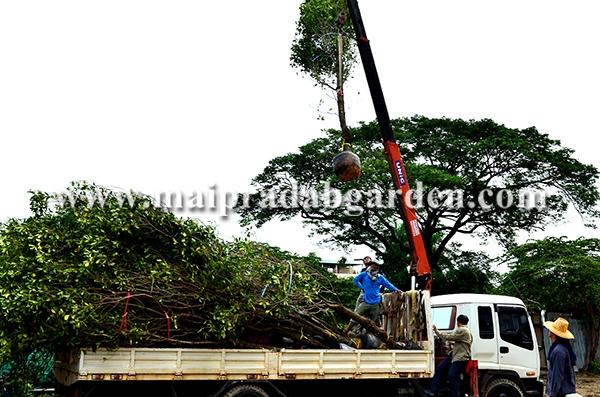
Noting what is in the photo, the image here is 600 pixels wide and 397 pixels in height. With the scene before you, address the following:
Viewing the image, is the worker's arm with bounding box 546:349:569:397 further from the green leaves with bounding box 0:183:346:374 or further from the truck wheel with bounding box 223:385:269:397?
the truck wheel with bounding box 223:385:269:397

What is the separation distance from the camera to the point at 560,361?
8.13 meters

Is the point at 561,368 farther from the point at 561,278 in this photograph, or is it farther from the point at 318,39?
the point at 561,278

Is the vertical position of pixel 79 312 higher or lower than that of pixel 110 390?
higher

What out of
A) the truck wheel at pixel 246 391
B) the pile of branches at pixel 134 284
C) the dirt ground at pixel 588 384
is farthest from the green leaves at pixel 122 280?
the dirt ground at pixel 588 384

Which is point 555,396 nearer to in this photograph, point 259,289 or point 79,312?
point 259,289

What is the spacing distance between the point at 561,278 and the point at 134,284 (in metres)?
17.3

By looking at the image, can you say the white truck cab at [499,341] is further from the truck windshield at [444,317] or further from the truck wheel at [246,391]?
the truck wheel at [246,391]

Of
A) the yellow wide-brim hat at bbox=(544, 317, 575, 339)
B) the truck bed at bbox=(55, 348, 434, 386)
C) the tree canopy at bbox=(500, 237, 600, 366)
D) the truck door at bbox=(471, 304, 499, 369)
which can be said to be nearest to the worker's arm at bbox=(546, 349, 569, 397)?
the yellow wide-brim hat at bbox=(544, 317, 575, 339)

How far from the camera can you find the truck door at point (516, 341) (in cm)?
1161

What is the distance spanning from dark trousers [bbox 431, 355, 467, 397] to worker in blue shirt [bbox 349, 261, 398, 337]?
1.32 meters

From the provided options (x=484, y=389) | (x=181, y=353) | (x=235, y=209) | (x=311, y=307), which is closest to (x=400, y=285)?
(x=235, y=209)

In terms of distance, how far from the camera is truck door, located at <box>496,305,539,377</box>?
1161 centimetres

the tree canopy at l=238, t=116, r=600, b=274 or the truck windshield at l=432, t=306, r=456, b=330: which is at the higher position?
the tree canopy at l=238, t=116, r=600, b=274

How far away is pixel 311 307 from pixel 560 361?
3.53 meters
